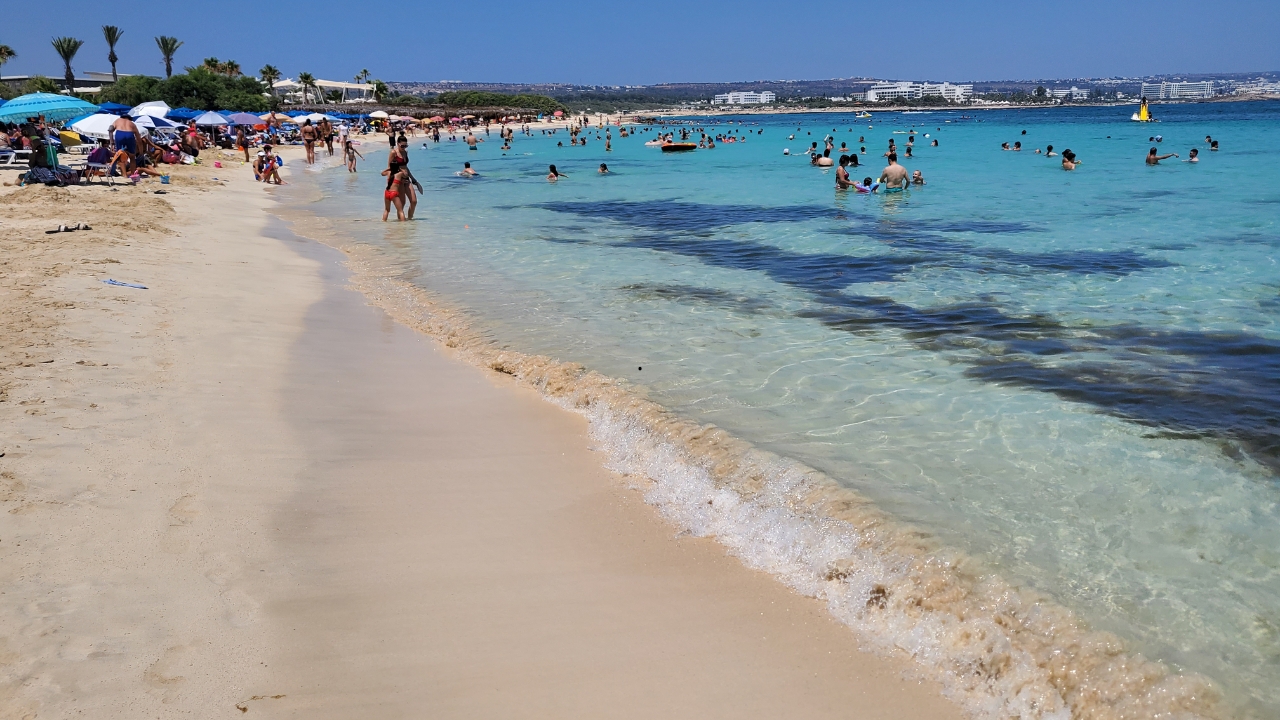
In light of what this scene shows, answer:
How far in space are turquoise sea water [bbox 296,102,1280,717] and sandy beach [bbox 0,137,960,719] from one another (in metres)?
1.32

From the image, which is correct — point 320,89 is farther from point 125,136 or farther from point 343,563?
point 343,563

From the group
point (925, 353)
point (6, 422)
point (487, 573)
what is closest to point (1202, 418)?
point (925, 353)

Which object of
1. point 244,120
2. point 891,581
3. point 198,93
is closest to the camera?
point 891,581

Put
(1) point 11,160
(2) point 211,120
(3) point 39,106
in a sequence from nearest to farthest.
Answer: (3) point 39,106 → (1) point 11,160 → (2) point 211,120

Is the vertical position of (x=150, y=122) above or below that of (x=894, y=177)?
above

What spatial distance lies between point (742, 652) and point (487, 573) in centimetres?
133

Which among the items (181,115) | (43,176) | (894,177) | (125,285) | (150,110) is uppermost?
(181,115)

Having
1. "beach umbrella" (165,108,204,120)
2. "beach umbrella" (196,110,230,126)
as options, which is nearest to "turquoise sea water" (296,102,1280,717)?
"beach umbrella" (196,110,230,126)

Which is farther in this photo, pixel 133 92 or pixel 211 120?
pixel 133 92

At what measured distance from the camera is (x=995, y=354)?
7570 mm

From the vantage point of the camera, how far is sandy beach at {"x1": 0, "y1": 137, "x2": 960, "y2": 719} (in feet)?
10.3

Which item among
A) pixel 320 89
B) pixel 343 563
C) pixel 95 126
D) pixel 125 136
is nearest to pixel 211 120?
pixel 95 126

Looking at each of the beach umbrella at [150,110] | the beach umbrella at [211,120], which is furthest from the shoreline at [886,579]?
the beach umbrella at [211,120]

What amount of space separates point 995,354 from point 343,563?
6.07 metres
